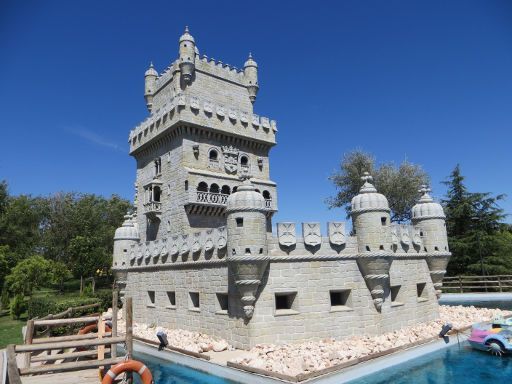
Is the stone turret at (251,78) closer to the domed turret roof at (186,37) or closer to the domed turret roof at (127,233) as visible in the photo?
the domed turret roof at (186,37)

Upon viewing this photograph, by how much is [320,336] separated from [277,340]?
2002 millimetres

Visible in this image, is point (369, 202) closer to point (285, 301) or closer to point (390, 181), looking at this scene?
point (285, 301)

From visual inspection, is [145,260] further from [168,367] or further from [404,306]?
[404,306]

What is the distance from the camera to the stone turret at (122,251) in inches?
1033

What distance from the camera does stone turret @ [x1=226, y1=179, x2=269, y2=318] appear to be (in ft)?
53.1

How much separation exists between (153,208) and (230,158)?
7.02 meters

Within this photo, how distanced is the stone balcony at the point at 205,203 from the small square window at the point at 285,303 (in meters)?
9.57

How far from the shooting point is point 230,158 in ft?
94.9

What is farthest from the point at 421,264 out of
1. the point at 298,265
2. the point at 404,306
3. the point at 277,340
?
the point at 277,340

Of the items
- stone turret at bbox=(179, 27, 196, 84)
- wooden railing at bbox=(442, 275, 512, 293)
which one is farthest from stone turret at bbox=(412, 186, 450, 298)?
stone turret at bbox=(179, 27, 196, 84)

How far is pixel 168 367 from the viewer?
15.7 m

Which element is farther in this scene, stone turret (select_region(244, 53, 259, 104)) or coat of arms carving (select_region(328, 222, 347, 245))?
stone turret (select_region(244, 53, 259, 104))

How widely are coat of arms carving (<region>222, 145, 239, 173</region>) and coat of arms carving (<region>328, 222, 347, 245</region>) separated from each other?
41.5 feet

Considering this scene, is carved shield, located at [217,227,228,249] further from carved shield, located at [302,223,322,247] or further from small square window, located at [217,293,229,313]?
carved shield, located at [302,223,322,247]
